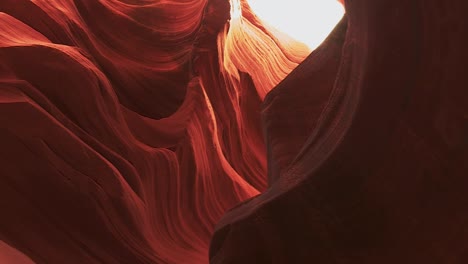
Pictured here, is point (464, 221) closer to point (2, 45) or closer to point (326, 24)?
point (2, 45)

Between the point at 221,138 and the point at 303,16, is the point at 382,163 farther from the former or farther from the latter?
the point at 303,16

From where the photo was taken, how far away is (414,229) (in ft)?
5.01

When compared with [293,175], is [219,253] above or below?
below

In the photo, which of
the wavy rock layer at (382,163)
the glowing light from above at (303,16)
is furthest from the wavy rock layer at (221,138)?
the glowing light from above at (303,16)

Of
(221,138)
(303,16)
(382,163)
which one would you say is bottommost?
(221,138)

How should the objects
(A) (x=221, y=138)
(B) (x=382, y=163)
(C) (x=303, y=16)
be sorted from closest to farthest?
(B) (x=382, y=163) < (A) (x=221, y=138) < (C) (x=303, y=16)

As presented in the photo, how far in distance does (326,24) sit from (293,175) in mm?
4178

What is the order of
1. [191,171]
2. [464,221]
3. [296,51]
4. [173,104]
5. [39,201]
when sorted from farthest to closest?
[296,51]
[173,104]
[191,171]
[39,201]
[464,221]

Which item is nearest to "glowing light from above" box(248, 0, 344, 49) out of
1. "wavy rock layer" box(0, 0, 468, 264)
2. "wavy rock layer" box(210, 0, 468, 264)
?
"wavy rock layer" box(0, 0, 468, 264)

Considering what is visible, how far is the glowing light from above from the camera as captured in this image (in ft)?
18.7

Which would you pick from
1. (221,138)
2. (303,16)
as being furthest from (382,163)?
(303,16)

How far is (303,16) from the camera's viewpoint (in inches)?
231

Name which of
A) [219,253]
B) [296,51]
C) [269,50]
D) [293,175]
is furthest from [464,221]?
[296,51]

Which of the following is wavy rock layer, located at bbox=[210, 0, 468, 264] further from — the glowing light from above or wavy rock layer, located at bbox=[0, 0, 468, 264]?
the glowing light from above
